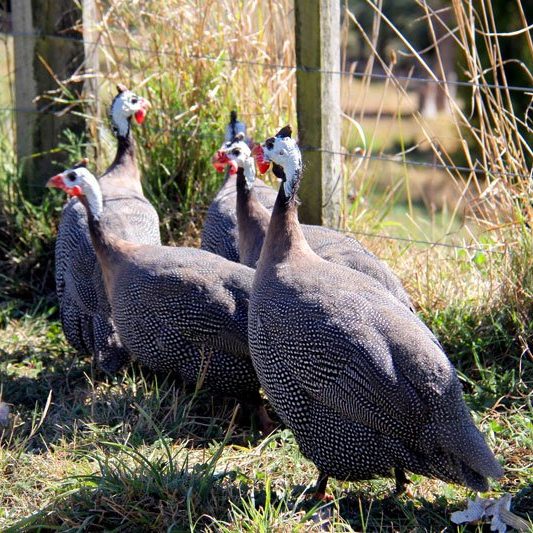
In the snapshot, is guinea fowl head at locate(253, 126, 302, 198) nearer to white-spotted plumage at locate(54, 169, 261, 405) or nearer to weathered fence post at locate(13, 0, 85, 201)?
white-spotted plumage at locate(54, 169, 261, 405)

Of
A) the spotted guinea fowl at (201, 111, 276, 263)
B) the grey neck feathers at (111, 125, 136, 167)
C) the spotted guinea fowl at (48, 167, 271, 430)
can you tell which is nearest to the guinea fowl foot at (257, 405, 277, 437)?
the spotted guinea fowl at (48, 167, 271, 430)

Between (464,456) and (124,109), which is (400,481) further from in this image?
(124,109)

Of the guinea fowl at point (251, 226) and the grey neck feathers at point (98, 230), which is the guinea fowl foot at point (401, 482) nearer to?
the guinea fowl at point (251, 226)

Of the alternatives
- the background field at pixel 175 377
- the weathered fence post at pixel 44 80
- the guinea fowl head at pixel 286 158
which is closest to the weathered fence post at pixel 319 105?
the background field at pixel 175 377

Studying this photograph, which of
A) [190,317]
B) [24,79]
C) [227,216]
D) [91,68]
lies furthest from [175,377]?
[24,79]

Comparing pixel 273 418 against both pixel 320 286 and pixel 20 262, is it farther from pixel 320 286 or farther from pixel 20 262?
pixel 20 262

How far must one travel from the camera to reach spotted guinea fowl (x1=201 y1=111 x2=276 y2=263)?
15.8 ft

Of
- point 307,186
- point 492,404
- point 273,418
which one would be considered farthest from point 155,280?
point 492,404

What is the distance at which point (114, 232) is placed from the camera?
469 cm

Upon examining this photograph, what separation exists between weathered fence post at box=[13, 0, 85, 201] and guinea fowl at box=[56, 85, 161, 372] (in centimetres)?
52

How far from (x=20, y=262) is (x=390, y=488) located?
2.82m

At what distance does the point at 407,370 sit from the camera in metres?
3.20

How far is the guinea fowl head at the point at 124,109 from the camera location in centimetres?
516

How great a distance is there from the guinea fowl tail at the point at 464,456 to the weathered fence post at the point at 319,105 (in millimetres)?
1903
